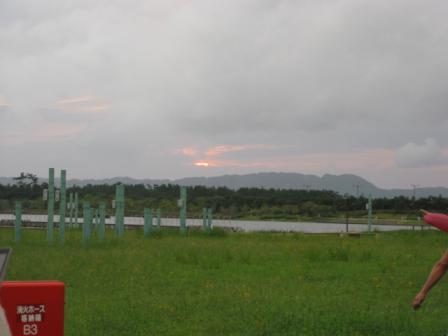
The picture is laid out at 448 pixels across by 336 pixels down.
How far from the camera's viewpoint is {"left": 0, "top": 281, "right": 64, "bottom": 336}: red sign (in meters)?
6.21

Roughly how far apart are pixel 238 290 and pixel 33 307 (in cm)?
606

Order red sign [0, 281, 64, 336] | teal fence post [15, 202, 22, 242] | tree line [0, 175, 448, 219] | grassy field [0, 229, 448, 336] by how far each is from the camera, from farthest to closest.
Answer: tree line [0, 175, 448, 219], teal fence post [15, 202, 22, 242], grassy field [0, 229, 448, 336], red sign [0, 281, 64, 336]

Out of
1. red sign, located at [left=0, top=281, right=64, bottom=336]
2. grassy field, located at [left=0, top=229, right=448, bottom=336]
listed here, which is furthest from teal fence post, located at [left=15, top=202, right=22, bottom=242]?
red sign, located at [left=0, top=281, right=64, bottom=336]

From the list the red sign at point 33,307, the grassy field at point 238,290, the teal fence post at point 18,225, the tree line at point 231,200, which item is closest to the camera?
the red sign at point 33,307

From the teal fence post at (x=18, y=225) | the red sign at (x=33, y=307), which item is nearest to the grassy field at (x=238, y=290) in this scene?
the red sign at (x=33, y=307)

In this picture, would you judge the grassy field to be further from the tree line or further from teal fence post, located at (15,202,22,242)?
the tree line

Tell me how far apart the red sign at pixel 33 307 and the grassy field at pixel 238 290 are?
6.92 feet

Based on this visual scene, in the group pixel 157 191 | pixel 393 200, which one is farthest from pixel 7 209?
pixel 393 200

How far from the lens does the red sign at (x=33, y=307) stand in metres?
6.21

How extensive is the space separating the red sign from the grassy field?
2110 millimetres

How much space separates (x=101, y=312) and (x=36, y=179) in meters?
61.4

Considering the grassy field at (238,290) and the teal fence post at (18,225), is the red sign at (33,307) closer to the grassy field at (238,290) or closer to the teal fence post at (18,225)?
the grassy field at (238,290)

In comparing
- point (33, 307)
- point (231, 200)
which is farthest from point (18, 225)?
point (231, 200)

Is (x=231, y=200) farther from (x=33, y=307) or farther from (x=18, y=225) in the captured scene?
(x=33, y=307)
